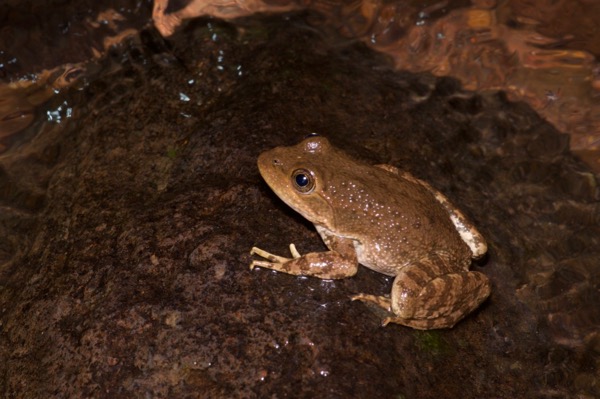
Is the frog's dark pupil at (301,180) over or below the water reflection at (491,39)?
over

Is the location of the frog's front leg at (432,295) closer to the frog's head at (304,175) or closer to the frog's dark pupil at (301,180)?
the frog's head at (304,175)

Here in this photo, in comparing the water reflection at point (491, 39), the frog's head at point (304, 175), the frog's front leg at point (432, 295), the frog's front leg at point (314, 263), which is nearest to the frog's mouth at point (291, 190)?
the frog's head at point (304, 175)

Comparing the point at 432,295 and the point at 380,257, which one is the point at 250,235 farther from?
the point at 432,295

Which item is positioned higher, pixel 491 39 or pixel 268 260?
pixel 268 260

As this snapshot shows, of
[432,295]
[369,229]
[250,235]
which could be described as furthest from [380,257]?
[250,235]

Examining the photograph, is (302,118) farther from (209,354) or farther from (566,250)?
(566,250)

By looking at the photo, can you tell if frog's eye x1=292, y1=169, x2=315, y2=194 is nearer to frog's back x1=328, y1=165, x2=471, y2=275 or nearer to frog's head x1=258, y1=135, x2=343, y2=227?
frog's head x1=258, y1=135, x2=343, y2=227
